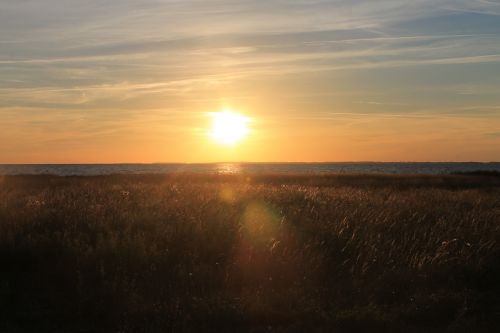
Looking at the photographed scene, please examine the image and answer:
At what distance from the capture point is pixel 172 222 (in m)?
11.2

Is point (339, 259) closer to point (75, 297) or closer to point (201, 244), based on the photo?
point (201, 244)

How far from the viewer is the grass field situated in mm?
7406

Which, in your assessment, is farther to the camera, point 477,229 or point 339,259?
point 477,229

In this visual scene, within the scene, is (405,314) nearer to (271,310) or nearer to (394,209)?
(271,310)

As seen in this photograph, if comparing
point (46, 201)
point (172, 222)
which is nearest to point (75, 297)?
point (172, 222)

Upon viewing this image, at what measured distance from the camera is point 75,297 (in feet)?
26.4

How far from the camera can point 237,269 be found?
30.6ft

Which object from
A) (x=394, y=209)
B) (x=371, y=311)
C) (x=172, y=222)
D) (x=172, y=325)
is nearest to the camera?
(x=172, y=325)

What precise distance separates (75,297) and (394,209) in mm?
9312

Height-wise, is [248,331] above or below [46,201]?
below

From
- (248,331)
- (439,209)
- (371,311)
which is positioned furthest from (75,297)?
(439,209)

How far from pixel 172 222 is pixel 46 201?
440 cm

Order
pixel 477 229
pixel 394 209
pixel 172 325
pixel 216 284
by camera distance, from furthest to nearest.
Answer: pixel 394 209 < pixel 477 229 < pixel 216 284 < pixel 172 325

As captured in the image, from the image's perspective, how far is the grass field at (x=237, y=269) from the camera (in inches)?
292
